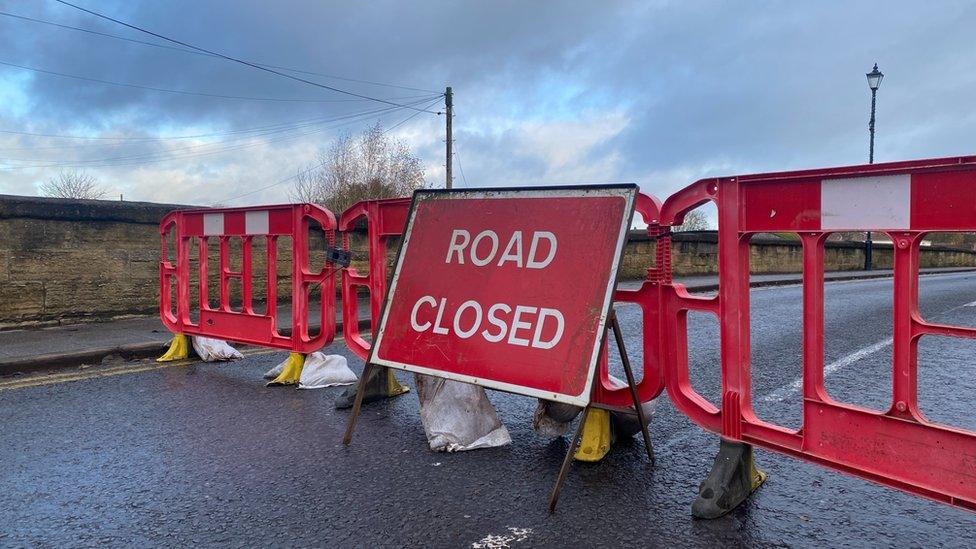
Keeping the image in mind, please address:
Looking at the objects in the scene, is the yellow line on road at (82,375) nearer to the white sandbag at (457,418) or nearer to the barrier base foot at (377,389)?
the barrier base foot at (377,389)

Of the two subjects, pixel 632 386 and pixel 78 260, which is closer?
pixel 632 386

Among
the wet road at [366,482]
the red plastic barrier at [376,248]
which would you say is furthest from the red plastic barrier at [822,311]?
the red plastic barrier at [376,248]

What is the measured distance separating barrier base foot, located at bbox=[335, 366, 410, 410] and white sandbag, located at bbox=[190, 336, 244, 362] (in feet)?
6.38

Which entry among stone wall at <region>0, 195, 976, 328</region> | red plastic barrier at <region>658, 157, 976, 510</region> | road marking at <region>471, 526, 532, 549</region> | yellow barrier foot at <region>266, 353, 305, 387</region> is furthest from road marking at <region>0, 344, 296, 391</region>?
red plastic barrier at <region>658, 157, 976, 510</region>

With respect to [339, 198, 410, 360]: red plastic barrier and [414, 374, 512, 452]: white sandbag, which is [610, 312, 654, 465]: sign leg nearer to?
[414, 374, 512, 452]: white sandbag

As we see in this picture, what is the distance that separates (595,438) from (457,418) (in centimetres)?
77

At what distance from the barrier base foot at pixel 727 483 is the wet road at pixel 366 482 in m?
0.06

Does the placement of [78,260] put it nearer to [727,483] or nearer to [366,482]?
[366,482]

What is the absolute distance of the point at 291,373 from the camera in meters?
5.09

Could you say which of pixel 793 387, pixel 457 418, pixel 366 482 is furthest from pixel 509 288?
pixel 793 387

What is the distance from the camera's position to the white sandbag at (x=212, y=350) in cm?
607

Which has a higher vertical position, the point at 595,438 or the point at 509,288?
the point at 509,288

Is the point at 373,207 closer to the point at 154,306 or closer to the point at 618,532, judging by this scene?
the point at 618,532

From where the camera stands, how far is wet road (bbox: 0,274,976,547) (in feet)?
8.35
